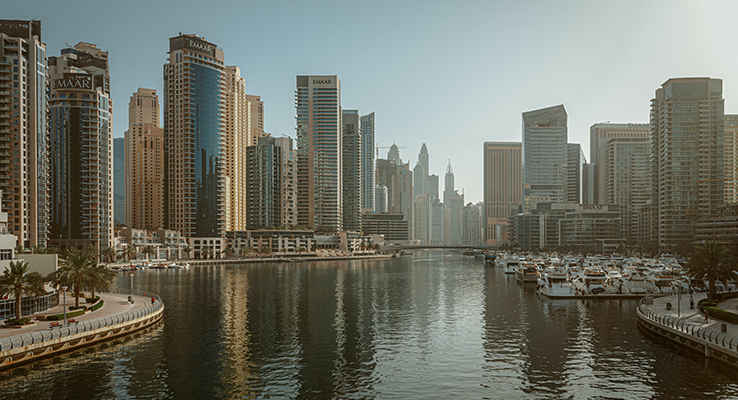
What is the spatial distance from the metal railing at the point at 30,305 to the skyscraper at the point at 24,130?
117587 millimetres

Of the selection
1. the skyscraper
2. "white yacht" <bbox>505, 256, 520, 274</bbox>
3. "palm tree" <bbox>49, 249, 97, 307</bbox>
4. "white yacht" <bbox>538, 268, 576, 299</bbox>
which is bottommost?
"white yacht" <bbox>505, 256, 520, 274</bbox>

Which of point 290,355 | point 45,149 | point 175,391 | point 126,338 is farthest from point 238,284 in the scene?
point 45,149

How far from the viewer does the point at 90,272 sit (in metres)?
76.8

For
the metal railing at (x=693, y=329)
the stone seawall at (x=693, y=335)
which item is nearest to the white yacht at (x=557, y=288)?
the metal railing at (x=693, y=329)

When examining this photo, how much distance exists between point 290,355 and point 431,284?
91712mm

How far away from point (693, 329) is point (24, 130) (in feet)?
688

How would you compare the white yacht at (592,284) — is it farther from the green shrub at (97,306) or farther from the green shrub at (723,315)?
the green shrub at (97,306)

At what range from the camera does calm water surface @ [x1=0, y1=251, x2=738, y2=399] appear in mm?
45219

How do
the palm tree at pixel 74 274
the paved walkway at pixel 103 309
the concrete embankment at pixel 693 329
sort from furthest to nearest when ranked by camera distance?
the palm tree at pixel 74 274
the paved walkway at pixel 103 309
the concrete embankment at pixel 693 329

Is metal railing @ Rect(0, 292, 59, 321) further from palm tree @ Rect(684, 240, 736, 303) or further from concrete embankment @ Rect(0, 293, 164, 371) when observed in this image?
palm tree @ Rect(684, 240, 736, 303)

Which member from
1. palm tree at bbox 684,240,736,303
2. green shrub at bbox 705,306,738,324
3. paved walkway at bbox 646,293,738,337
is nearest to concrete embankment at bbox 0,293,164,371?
paved walkway at bbox 646,293,738,337

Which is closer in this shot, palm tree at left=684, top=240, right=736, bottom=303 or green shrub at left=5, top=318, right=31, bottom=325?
green shrub at left=5, top=318, right=31, bottom=325

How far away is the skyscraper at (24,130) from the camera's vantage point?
565 ft

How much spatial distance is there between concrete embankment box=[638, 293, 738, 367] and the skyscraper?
191513mm
